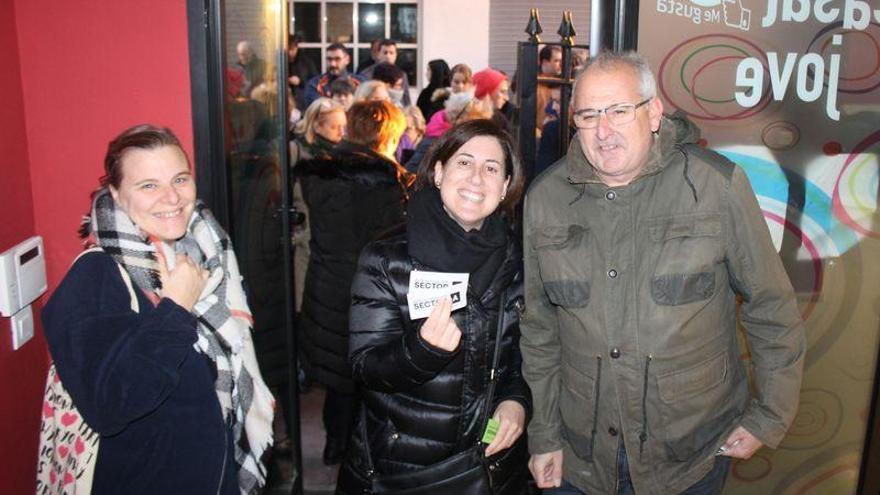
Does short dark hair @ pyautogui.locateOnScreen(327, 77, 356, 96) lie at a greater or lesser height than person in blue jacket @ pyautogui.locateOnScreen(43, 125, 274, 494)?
greater

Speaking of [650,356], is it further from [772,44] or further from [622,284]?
[772,44]

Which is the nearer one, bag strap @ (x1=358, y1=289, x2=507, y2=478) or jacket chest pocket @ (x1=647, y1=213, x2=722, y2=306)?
jacket chest pocket @ (x1=647, y1=213, x2=722, y2=306)

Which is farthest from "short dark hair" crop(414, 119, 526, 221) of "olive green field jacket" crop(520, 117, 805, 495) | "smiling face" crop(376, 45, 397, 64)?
"smiling face" crop(376, 45, 397, 64)

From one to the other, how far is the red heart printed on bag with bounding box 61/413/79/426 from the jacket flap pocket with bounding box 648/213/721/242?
1566 mm

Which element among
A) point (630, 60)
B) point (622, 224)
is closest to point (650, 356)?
point (622, 224)

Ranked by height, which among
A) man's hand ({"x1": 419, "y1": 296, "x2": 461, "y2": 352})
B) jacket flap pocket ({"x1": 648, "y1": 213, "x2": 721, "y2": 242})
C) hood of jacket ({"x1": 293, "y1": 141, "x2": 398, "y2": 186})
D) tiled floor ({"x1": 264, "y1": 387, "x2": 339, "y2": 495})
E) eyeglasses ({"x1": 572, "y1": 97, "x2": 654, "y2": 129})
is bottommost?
tiled floor ({"x1": 264, "y1": 387, "x2": 339, "y2": 495})

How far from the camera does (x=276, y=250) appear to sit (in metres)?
3.64

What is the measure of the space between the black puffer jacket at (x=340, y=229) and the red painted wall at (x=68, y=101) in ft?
4.13

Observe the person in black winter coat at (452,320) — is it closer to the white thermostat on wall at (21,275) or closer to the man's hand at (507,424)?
the man's hand at (507,424)

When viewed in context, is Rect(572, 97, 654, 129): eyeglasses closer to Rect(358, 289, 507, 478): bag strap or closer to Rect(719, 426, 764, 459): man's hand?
Rect(358, 289, 507, 478): bag strap

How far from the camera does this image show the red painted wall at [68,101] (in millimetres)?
2641

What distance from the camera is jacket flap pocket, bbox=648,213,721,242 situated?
85.7 inches

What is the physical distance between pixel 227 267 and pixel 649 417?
125 cm

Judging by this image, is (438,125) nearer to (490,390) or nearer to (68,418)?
(490,390)
